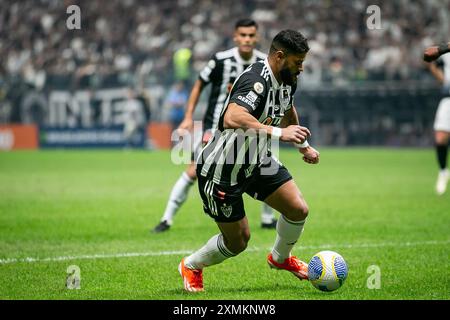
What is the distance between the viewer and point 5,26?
124 feet

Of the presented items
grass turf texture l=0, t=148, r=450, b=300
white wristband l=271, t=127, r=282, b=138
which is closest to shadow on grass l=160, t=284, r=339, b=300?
grass turf texture l=0, t=148, r=450, b=300

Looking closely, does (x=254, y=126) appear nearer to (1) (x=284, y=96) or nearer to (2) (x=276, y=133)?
(2) (x=276, y=133)

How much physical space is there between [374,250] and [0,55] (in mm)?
31102

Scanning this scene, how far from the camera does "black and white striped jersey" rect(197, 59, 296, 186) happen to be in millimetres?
6848

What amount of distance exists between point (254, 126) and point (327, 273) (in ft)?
4.89

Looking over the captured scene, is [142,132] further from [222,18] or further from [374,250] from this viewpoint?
[374,250]

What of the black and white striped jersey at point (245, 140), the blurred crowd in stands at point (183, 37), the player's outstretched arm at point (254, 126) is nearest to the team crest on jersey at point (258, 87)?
the black and white striped jersey at point (245, 140)

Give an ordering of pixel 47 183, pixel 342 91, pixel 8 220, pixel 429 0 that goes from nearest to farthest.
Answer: pixel 8 220 → pixel 47 183 → pixel 342 91 → pixel 429 0

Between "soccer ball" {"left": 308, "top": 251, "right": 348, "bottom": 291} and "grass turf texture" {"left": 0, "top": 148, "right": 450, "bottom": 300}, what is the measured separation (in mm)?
96

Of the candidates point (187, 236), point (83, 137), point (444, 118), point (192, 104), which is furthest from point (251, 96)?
point (83, 137)

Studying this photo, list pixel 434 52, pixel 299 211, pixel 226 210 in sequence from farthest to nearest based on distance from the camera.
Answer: pixel 434 52 → pixel 299 211 → pixel 226 210

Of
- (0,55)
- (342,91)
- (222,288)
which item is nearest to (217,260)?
(222,288)

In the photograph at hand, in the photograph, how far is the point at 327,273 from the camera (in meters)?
7.18

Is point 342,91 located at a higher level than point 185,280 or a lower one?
lower
